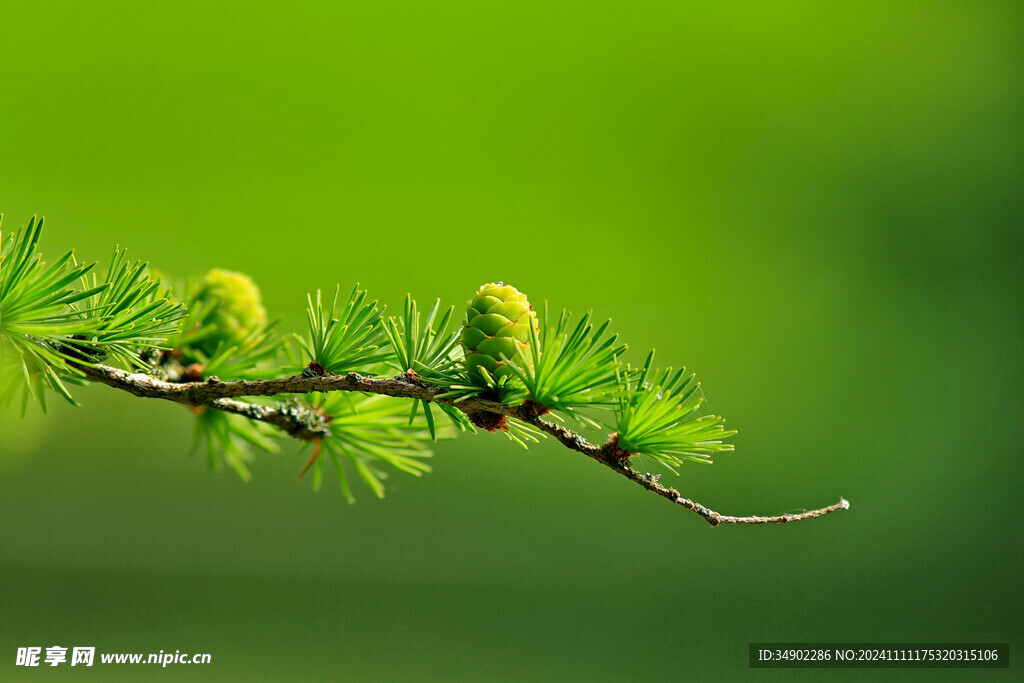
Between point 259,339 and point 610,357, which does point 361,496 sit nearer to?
point 259,339

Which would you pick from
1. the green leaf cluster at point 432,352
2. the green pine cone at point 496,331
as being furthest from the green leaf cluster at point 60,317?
the green pine cone at point 496,331

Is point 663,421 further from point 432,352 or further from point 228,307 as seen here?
point 228,307

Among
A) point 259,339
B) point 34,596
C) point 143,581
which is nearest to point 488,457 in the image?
point 143,581

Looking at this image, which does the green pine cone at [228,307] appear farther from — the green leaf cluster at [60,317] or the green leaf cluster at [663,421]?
the green leaf cluster at [663,421]

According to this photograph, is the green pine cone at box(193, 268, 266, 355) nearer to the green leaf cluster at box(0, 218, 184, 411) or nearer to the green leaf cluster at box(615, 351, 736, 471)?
the green leaf cluster at box(0, 218, 184, 411)

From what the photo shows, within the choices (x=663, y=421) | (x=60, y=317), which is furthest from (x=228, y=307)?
(x=663, y=421)

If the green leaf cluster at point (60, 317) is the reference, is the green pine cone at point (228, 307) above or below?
above
